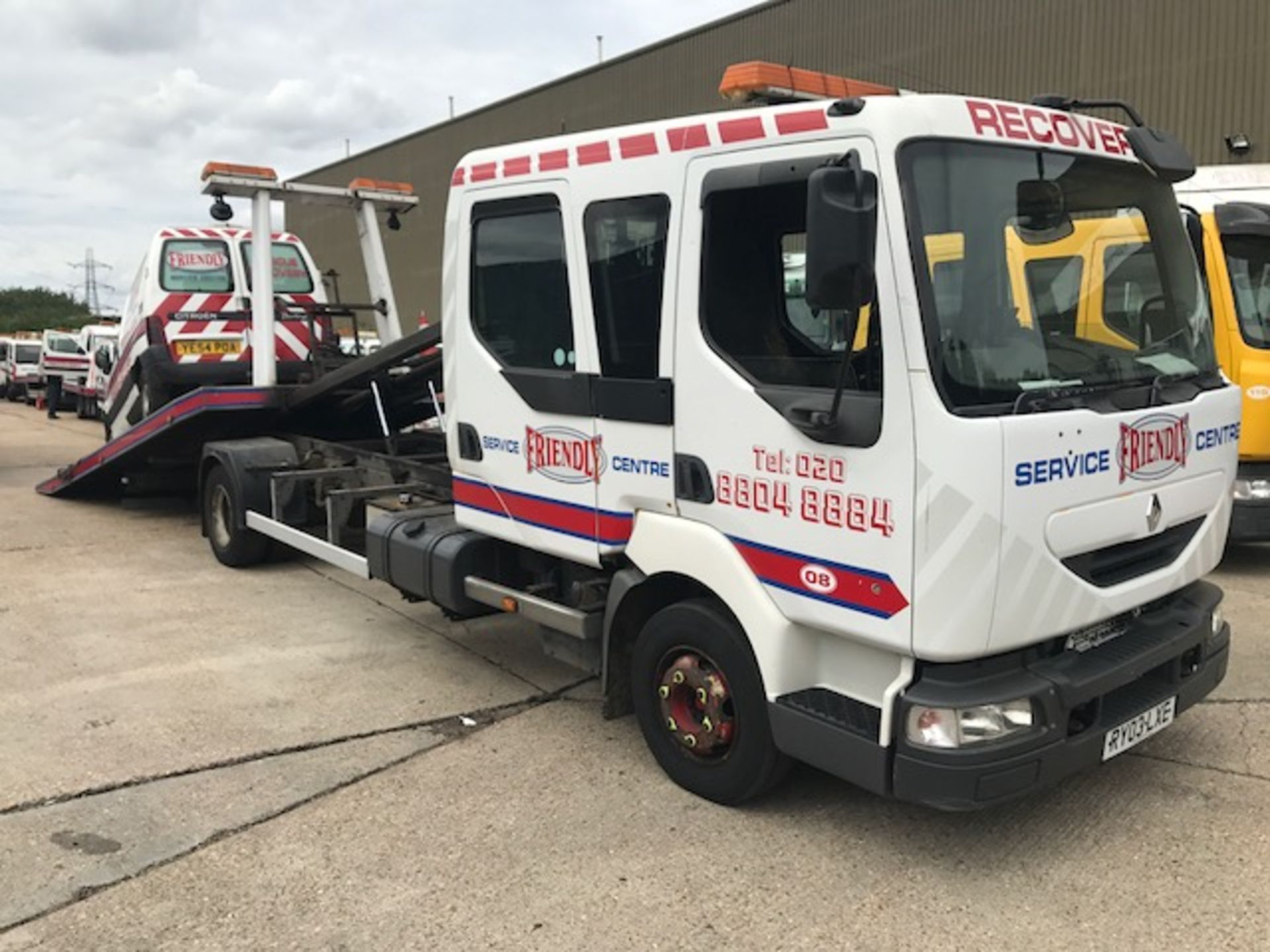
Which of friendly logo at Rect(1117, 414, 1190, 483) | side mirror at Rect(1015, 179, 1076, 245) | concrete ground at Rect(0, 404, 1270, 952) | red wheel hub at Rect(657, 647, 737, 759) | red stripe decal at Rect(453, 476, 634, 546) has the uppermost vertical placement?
side mirror at Rect(1015, 179, 1076, 245)

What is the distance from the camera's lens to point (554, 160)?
14.0ft

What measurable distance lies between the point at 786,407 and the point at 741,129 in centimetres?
94

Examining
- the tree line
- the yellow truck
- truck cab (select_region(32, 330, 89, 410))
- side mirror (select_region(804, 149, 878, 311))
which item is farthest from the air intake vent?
the tree line

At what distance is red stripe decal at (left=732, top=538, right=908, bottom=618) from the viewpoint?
3.13 meters

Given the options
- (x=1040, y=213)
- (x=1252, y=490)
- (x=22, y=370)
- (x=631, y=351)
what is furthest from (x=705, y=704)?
(x=22, y=370)

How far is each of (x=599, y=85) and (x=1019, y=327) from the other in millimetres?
25514

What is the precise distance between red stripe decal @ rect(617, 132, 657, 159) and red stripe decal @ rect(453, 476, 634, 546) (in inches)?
52.6

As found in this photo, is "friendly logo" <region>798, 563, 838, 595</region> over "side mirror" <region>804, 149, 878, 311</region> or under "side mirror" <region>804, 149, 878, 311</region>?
under

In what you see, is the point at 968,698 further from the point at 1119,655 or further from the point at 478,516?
the point at 478,516

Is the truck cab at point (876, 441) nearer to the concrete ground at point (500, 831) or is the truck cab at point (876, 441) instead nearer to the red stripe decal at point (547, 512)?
the red stripe decal at point (547, 512)

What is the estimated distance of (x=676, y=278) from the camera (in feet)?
12.2

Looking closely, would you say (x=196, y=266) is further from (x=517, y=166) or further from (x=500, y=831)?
(x=500, y=831)

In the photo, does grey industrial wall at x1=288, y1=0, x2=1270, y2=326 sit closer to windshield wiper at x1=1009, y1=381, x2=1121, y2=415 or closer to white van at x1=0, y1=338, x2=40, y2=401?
windshield wiper at x1=1009, y1=381, x2=1121, y2=415

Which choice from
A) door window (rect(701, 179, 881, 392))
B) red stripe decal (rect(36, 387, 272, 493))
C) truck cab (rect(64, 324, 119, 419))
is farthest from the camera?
truck cab (rect(64, 324, 119, 419))
